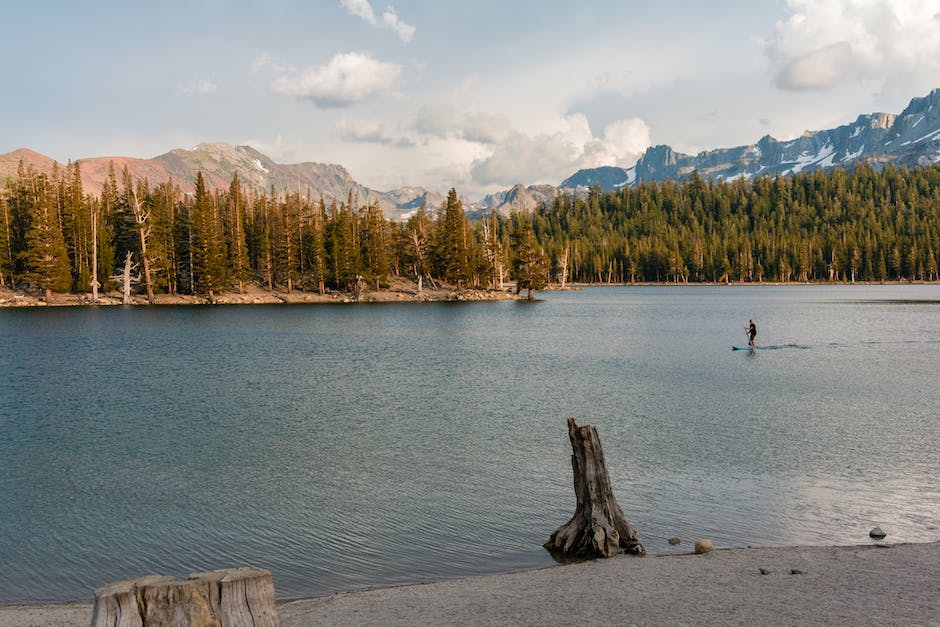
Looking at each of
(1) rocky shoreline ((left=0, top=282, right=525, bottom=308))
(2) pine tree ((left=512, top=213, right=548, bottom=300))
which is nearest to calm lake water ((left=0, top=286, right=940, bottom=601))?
(1) rocky shoreline ((left=0, top=282, right=525, bottom=308))

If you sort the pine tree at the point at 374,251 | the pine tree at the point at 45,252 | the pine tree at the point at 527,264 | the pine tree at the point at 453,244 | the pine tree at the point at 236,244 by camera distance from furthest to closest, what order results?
1. the pine tree at the point at 374,251
2. the pine tree at the point at 453,244
3. the pine tree at the point at 527,264
4. the pine tree at the point at 236,244
5. the pine tree at the point at 45,252

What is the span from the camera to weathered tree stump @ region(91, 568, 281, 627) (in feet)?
19.0

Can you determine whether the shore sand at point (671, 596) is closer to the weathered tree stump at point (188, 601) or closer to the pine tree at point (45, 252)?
the weathered tree stump at point (188, 601)

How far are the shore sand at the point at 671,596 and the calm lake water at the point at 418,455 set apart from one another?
129cm

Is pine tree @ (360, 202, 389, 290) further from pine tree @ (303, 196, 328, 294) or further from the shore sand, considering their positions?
the shore sand

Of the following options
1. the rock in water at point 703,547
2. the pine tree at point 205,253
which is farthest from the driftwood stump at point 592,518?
the pine tree at point 205,253

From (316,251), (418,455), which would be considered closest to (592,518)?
(418,455)

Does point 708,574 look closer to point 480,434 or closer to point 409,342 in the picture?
point 480,434

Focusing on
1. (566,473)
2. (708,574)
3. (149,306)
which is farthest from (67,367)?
(149,306)

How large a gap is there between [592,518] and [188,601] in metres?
9.89

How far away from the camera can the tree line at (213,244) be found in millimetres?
103000

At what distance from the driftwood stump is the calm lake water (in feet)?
2.24

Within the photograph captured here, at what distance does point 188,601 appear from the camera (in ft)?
19.2

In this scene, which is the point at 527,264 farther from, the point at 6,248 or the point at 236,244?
the point at 6,248
